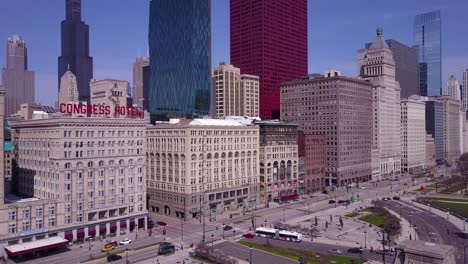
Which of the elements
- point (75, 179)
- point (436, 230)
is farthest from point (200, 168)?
point (436, 230)

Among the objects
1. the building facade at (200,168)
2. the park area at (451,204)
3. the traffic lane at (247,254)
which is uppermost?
the building facade at (200,168)

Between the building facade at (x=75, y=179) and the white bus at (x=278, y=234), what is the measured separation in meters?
38.5

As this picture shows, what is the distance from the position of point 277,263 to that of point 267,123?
97.5 meters

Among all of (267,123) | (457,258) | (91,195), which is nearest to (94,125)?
(91,195)

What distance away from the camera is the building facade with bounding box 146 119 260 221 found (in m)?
158

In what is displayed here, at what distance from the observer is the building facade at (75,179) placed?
116 metres

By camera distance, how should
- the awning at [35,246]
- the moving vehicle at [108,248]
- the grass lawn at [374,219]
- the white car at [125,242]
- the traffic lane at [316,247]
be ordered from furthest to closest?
the grass lawn at [374,219], the white car at [125,242], the moving vehicle at [108,248], the traffic lane at [316,247], the awning at [35,246]

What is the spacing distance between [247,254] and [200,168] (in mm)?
54743

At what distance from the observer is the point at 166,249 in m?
113

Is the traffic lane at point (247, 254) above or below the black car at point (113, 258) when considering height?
below

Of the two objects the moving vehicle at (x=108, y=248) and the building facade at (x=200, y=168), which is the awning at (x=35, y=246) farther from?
the building facade at (x=200, y=168)

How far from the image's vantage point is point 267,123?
195m

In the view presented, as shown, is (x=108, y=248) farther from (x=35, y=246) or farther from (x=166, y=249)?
(x=35, y=246)

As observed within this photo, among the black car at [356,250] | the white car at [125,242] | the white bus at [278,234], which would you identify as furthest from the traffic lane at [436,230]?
the white car at [125,242]
